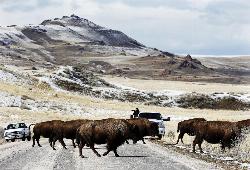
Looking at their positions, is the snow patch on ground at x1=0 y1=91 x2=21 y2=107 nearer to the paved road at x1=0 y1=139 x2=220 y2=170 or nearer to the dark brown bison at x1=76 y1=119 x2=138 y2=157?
the paved road at x1=0 y1=139 x2=220 y2=170

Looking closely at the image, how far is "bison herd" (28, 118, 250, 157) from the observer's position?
26.5 m

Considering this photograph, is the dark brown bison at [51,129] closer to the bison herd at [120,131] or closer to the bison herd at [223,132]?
the bison herd at [120,131]

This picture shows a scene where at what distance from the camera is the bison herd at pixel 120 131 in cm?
2648

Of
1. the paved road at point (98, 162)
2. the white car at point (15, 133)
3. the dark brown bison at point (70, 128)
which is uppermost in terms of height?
the dark brown bison at point (70, 128)

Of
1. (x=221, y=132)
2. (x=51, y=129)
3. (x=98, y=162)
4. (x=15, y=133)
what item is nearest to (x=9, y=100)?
(x=15, y=133)

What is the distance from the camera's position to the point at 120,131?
26.5m

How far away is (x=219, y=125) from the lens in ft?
98.1

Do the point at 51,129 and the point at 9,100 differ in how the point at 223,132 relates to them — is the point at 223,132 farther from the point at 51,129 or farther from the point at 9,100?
the point at 9,100

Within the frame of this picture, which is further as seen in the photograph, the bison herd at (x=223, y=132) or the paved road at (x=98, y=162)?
the bison herd at (x=223, y=132)

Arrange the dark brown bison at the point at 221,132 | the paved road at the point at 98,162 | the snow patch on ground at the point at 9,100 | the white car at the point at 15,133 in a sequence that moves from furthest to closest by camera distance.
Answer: the snow patch on ground at the point at 9,100, the white car at the point at 15,133, the dark brown bison at the point at 221,132, the paved road at the point at 98,162

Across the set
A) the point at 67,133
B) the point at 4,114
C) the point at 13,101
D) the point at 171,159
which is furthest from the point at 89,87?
the point at 171,159

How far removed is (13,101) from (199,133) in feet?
199

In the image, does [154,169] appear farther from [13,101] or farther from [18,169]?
[13,101]

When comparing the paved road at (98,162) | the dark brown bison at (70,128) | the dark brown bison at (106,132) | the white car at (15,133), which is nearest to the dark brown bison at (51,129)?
the dark brown bison at (70,128)
